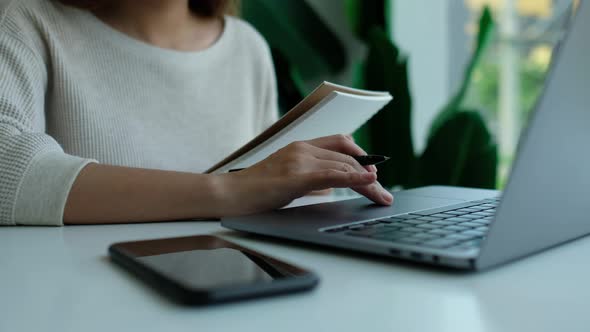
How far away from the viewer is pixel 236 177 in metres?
0.64

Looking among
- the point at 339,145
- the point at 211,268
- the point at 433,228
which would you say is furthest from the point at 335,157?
the point at 211,268

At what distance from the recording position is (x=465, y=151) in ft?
5.20

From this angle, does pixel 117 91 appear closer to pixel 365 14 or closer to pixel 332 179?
pixel 332 179

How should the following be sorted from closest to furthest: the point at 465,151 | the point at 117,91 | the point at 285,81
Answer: the point at 117,91 < the point at 465,151 < the point at 285,81

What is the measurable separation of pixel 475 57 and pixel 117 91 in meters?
1.01

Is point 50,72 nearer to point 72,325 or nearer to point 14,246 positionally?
point 14,246

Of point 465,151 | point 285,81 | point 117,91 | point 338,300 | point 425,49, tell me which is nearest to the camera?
point 338,300

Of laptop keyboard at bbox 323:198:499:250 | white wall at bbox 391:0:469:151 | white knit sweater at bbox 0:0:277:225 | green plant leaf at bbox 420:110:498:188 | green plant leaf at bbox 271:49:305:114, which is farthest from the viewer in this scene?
white wall at bbox 391:0:469:151

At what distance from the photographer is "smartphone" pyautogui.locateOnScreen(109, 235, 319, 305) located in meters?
0.32

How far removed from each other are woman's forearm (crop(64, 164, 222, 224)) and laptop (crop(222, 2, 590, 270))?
9cm

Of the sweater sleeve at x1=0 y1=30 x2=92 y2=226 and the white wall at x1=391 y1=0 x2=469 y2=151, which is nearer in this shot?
the sweater sleeve at x1=0 y1=30 x2=92 y2=226

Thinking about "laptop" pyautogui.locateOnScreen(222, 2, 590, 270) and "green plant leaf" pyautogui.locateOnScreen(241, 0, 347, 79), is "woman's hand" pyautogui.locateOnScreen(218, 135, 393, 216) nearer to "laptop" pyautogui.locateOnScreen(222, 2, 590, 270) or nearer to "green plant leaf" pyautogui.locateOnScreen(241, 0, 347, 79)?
"laptop" pyautogui.locateOnScreen(222, 2, 590, 270)

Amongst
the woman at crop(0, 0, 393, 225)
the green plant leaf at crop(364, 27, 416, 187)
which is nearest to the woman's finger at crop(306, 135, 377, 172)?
the woman at crop(0, 0, 393, 225)

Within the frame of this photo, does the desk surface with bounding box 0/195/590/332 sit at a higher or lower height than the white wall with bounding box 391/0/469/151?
lower
